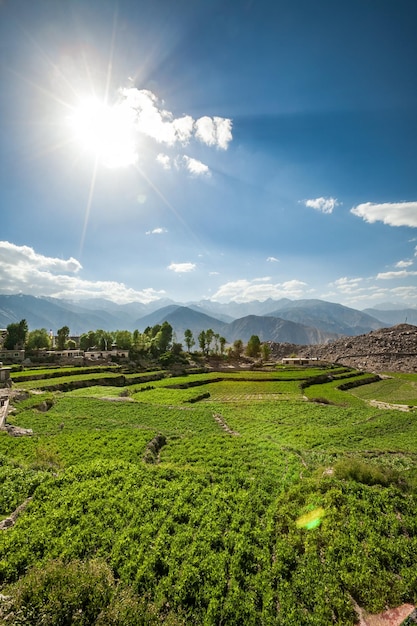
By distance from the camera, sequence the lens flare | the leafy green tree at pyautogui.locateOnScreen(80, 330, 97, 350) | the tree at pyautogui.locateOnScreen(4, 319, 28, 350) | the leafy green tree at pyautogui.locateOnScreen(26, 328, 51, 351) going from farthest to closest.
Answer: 1. the leafy green tree at pyautogui.locateOnScreen(80, 330, 97, 350)
2. the leafy green tree at pyautogui.locateOnScreen(26, 328, 51, 351)
3. the tree at pyautogui.locateOnScreen(4, 319, 28, 350)
4. the lens flare

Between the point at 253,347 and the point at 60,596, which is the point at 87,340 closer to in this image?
the point at 253,347

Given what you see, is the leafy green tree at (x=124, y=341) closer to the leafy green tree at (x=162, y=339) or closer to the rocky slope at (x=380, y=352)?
the leafy green tree at (x=162, y=339)

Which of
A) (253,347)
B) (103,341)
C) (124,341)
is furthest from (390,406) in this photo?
(103,341)

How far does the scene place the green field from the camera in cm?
1127

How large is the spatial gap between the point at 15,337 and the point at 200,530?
120m

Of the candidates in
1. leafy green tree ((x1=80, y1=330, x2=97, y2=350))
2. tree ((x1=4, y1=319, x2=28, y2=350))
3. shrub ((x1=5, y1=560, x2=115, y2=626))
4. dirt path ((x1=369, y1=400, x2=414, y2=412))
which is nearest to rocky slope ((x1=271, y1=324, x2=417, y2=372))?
dirt path ((x1=369, y1=400, x2=414, y2=412))

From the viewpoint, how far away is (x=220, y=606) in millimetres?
11414

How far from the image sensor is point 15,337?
10938cm

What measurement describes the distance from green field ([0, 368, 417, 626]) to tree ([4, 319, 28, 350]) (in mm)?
98120

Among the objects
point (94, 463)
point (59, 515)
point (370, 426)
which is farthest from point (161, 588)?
point (370, 426)

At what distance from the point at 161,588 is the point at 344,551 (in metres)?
9.02

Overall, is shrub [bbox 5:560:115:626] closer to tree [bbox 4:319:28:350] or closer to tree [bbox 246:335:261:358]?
tree [bbox 4:319:28:350]

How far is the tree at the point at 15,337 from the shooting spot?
109188mm

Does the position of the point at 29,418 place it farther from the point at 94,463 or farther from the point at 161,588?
the point at 161,588
